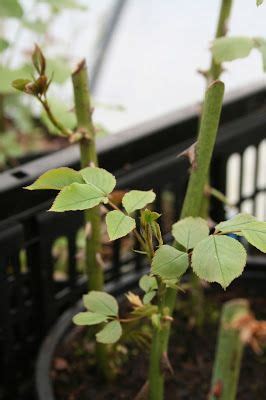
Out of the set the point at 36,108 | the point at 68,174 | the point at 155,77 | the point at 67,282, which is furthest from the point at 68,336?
the point at 155,77

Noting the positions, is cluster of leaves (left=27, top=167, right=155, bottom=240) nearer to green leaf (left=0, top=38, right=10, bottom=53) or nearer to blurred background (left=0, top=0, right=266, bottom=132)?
green leaf (left=0, top=38, right=10, bottom=53)

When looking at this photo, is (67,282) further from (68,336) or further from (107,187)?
(107,187)

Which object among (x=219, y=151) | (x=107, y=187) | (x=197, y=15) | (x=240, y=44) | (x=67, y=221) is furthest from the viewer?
(x=197, y=15)

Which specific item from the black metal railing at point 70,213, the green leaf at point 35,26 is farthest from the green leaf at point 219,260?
the green leaf at point 35,26

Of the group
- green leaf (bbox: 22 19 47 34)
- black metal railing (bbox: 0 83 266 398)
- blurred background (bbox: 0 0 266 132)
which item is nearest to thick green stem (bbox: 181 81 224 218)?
black metal railing (bbox: 0 83 266 398)

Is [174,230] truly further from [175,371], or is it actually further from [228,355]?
[175,371]

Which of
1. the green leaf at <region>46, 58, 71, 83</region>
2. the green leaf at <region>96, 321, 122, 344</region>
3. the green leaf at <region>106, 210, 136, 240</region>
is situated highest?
the green leaf at <region>106, 210, 136, 240</region>
